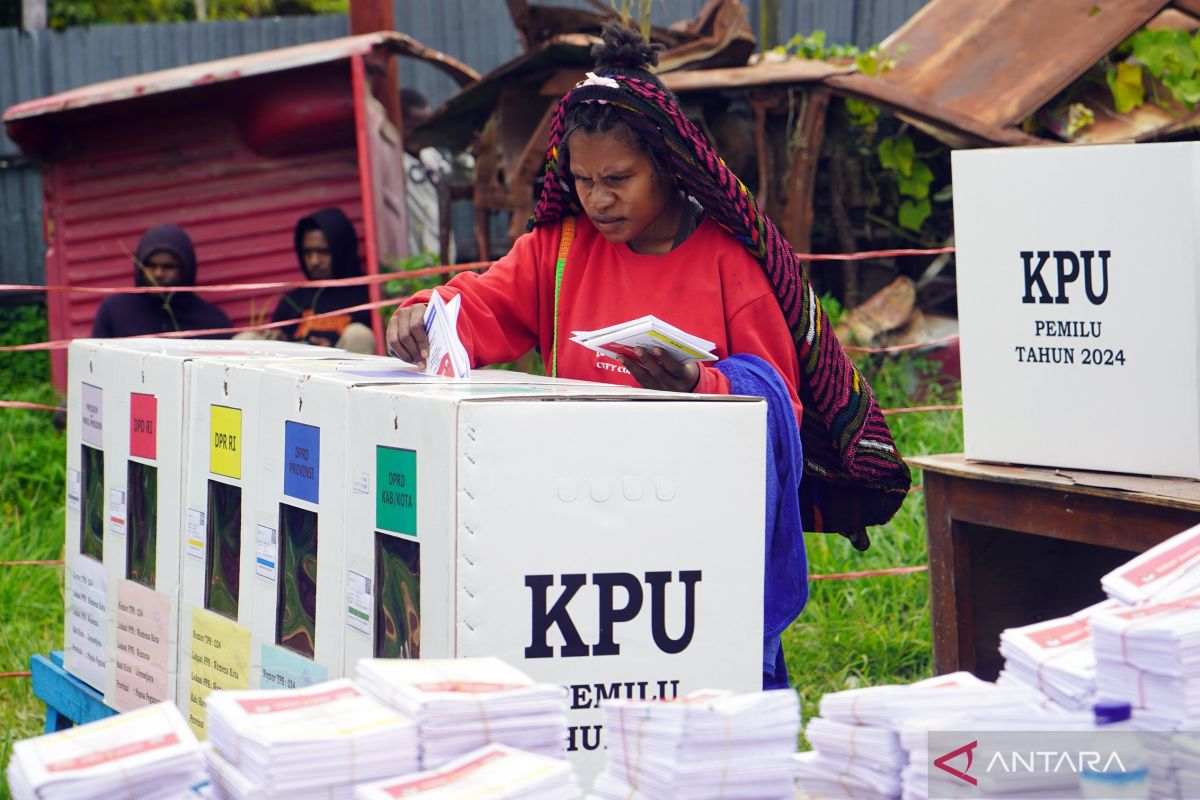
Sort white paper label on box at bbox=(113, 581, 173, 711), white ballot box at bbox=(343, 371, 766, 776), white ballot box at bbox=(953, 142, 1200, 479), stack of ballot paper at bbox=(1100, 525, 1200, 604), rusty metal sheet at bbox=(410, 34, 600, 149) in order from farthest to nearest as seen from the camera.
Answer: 1. rusty metal sheet at bbox=(410, 34, 600, 149)
2. white ballot box at bbox=(953, 142, 1200, 479)
3. white paper label on box at bbox=(113, 581, 173, 711)
4. white ballot box at bbox=(343, 371, 766, 776)
5. stack of ballot paper at bbox=(1100, 525, 1200, 604)

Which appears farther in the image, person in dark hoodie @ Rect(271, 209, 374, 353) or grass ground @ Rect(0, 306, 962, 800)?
person in dark hoodie @ Rect(271, 209, 374, 353)

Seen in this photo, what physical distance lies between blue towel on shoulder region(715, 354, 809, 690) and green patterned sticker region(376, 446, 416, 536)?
0.71 m

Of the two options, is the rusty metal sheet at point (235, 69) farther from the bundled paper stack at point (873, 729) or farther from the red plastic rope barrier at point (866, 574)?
the bundled paper stack at point (873, 729)

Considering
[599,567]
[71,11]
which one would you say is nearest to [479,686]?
[599,567]

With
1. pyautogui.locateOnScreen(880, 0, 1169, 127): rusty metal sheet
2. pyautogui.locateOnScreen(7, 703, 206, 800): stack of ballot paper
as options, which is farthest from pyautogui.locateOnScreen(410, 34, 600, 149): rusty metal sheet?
pyautogui.locateOnScreen(7, 703, 206, 800): stack of ballot paper

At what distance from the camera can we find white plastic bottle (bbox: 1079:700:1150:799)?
1.55 metres

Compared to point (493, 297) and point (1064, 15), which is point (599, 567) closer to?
point (493, 297)

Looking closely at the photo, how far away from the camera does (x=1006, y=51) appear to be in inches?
258

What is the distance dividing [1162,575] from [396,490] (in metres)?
1.02

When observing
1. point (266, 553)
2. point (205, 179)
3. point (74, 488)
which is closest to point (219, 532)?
point (266, 553)

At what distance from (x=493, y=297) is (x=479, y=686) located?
1473 millimetres

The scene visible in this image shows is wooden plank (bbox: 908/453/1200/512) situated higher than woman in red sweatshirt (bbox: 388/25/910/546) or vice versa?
woman in red sweatshirt (bbox: 388/25/910/546)

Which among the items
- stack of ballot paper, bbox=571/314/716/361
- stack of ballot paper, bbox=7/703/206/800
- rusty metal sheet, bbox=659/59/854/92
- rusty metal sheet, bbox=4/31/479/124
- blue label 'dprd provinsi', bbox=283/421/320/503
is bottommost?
stack of ballot paper, bbox=7/703/206/800

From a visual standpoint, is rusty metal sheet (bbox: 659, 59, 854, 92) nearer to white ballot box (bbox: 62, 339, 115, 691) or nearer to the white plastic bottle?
white ballot box (bbox: 62, 339, 115, 691)
